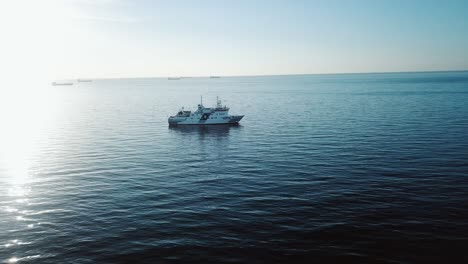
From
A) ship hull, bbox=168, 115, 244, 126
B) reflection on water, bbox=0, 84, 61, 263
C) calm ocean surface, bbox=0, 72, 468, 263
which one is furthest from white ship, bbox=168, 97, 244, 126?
reflection on water, bbox=0, 84, 61, 263

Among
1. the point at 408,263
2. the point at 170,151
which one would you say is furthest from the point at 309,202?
the point at 170,151

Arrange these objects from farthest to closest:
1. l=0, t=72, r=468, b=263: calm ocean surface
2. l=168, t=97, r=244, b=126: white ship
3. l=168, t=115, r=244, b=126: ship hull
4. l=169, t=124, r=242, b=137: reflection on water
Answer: l=168, t=97, r=244, b=126: white ship < l=168, t=115, r=244, b=126: ship hull < l=169, t=124, r=242, b=137: reflection on water < l=0, t=72, r=468, b=263: calm ocean surface

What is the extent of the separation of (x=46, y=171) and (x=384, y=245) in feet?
170

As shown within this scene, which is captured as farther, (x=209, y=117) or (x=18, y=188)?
(x=209, y=117)

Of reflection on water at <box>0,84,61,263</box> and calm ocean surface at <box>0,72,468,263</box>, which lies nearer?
calm ocean surface at <box>0,72,468,263</box>

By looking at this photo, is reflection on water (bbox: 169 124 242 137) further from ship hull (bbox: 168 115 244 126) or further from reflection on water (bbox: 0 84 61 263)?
reflection on water (bbox: 0 84 61 263)

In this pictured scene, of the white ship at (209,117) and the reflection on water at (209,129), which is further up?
the white ship at (209,117)

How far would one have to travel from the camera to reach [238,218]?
37.7 meters

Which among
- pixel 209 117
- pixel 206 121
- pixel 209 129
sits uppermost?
pixel 209 117


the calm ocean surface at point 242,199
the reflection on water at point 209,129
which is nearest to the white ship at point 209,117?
the reflection on water at point 209,129

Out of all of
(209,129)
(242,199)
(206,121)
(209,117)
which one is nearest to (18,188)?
(242,199)

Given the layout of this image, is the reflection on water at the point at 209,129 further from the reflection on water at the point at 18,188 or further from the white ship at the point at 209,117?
the reflection on water at the point at 18,188

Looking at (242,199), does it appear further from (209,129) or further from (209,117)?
(209,117)

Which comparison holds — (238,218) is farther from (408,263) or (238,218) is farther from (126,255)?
(408,263)
